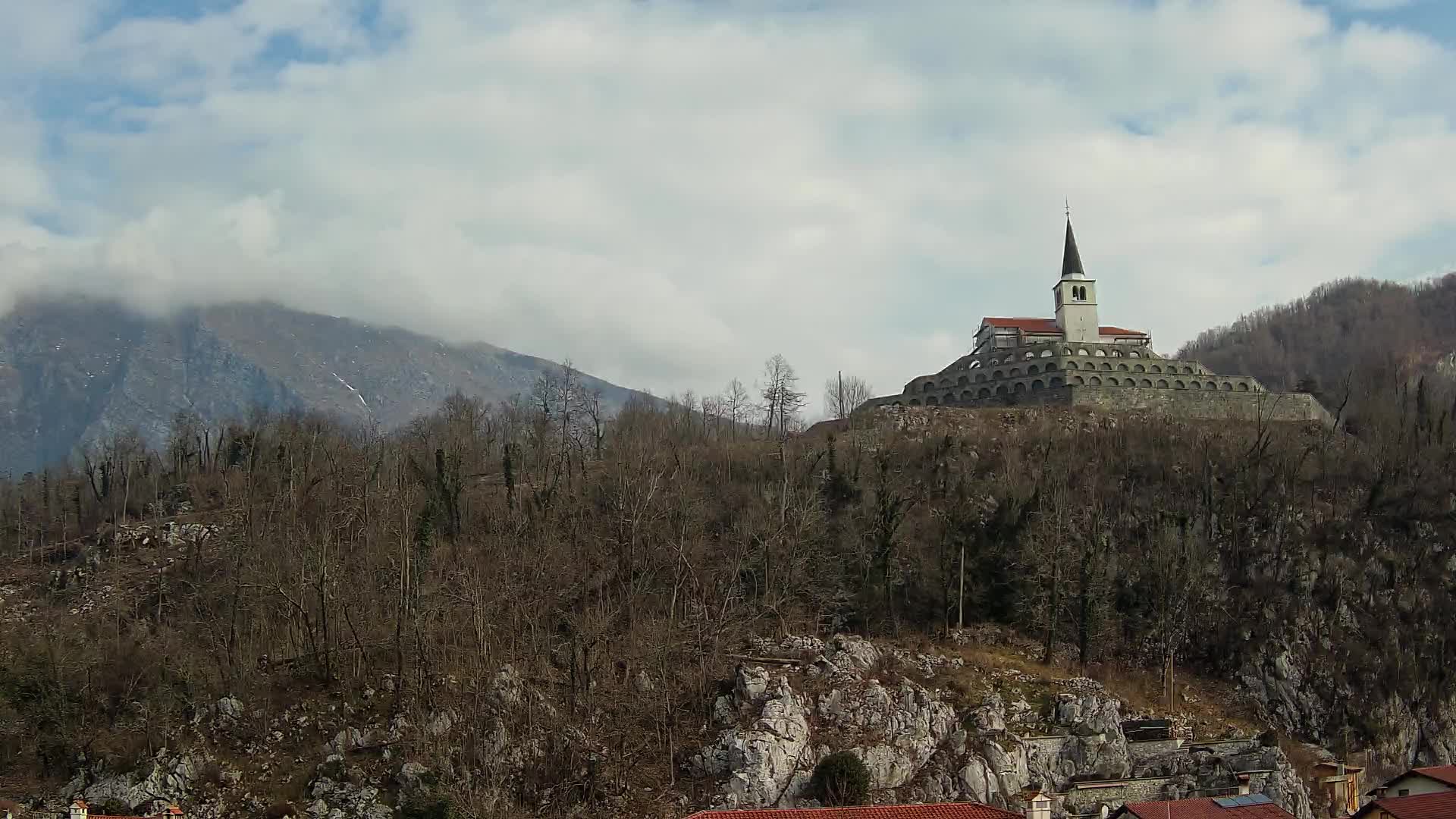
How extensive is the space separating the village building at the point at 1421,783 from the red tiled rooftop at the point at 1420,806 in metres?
1.86

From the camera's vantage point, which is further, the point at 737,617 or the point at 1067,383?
the point at 1067,383

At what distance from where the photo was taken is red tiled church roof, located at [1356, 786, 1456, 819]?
3447cm

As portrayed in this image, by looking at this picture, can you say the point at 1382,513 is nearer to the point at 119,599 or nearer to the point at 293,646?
the point at 293,646

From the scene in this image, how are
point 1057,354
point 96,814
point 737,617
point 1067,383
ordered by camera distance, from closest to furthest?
1. point 96,814
2. point 737,617
3. point 1067,383
4. point 1057,354

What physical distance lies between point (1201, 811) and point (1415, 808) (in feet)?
17.3

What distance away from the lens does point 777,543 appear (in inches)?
2415

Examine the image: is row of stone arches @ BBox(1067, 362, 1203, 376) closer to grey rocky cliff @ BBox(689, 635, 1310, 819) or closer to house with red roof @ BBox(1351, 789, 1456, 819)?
grey rocky cliff @ BBox(689, 635, 1310, 819)

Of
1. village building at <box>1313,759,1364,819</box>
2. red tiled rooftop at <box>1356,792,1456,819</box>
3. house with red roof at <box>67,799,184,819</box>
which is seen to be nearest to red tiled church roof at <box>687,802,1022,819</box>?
red tiled rooftop at <box>1356,792,1456,819</box>

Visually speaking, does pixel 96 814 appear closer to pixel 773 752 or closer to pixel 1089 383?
pixel 773 752

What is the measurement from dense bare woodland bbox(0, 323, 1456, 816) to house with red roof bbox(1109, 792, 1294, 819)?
16.8 metres

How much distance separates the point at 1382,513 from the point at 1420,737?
40.3ft

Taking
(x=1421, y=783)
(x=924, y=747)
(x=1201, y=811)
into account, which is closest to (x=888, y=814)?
(x=1201, y=811)

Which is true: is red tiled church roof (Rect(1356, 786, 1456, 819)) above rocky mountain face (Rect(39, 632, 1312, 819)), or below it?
above

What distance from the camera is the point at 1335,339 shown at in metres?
175
